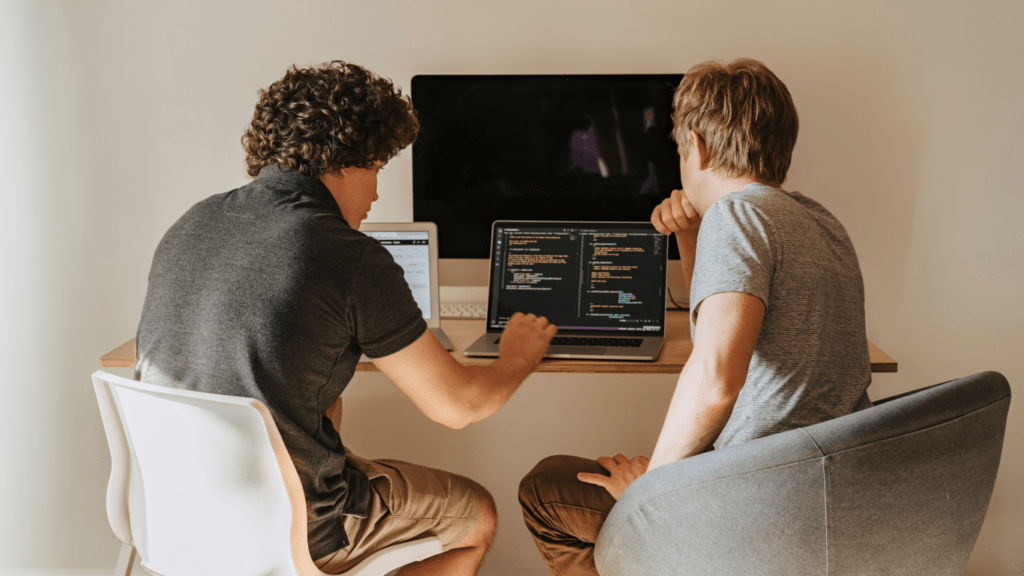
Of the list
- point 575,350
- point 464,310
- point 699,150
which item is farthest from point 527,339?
point 699,150

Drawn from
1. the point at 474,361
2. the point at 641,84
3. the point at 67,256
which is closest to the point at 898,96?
the point at 641,84

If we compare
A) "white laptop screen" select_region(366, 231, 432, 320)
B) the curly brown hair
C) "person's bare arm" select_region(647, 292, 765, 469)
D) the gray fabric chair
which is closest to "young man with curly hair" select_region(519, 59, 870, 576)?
"person's bare arm" select_region(647, 292, 765, 469)

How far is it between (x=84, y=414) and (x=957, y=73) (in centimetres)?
264

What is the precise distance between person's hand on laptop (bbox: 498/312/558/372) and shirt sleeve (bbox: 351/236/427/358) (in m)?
0.37

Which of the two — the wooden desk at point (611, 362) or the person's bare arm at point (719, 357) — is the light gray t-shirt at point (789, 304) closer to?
the person's bare arm at point (719, 357)

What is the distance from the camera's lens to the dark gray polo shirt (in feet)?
3.43

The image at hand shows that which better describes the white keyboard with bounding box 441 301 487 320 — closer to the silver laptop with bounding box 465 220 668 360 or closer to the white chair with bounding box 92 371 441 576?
the silver laptop with bounding box 465 220 668 360

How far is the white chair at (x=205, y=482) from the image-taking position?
1.01 m

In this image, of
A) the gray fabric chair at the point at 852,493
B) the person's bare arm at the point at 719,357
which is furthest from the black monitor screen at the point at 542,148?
the gray fabric chair at the point at 852,493

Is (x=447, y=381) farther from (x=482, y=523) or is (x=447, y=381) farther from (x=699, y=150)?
(x=699, y=150)

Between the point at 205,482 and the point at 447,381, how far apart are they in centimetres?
40

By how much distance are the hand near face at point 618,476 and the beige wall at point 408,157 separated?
2.49ft

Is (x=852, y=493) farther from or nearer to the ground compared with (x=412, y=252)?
nearer to the ground

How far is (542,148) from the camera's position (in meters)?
1.83
